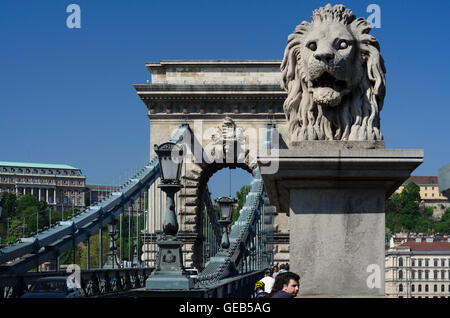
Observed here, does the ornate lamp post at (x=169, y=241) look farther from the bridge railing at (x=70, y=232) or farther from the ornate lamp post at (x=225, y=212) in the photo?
the ornate lamp post at (x=225, y=212)

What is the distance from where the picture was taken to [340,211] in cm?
536

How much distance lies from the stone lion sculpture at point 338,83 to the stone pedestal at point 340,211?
157mm

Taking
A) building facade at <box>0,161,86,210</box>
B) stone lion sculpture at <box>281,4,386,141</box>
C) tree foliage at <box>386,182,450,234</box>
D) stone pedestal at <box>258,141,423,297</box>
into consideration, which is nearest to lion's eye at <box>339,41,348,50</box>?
stone lion sculpture at <box>281,4,386,141</box>

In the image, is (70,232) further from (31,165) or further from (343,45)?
(31,165)

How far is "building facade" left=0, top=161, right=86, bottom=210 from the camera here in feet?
571

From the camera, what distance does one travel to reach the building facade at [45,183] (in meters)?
174

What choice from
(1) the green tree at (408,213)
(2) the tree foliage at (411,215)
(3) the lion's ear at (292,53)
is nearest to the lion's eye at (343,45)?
(3) the lion's ear at (292,53)

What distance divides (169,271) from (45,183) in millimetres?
169127

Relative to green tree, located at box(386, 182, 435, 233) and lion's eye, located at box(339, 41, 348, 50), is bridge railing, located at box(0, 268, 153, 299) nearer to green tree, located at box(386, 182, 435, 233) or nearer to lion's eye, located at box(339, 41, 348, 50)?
lion's eye, located at box(339, 41, 348, 50)

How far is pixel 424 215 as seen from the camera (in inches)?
7343

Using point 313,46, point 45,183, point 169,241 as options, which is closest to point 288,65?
point 313,46

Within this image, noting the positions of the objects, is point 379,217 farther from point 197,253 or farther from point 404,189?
point 404,189

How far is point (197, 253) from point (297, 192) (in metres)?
33.1

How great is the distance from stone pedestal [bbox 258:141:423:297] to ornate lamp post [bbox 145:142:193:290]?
17.2ft
